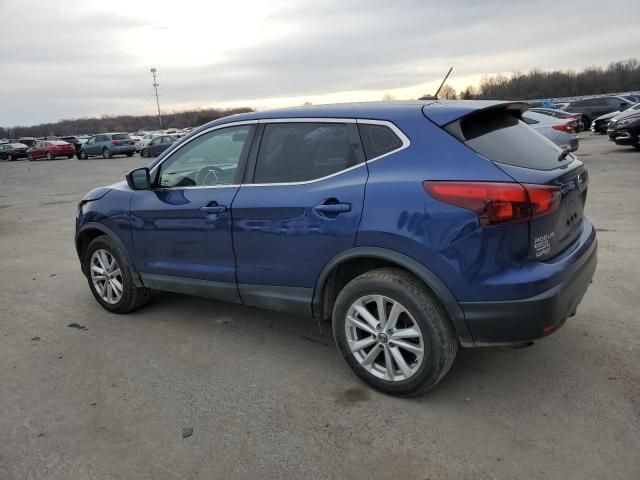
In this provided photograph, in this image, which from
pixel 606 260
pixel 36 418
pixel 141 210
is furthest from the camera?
pixel 606 260

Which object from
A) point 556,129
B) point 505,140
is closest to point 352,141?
point 505,140

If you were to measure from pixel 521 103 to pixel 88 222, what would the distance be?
151 inches

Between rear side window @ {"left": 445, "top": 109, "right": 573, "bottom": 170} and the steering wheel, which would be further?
the steering wheel

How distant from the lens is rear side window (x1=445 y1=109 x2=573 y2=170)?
303cm

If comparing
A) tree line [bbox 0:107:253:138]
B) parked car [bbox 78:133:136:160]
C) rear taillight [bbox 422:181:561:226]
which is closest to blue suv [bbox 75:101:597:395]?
rear taillight [bbox 422:181:561:226]

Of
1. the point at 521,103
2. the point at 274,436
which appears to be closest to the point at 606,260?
the point at 521,103

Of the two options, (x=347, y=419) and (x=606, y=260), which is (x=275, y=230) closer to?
(x=347, y=419)

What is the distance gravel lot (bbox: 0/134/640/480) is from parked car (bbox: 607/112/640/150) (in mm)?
13000

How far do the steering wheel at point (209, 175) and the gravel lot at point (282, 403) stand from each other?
1.26 metres

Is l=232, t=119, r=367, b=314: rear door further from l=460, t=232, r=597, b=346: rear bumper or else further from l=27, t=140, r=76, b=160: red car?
l=27, t=140, r=76, b=160: red car

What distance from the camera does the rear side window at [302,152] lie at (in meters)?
3.38

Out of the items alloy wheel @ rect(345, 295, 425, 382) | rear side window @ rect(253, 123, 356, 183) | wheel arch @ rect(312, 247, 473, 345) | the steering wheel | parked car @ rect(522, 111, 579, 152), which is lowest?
alloy wheel @ rect(345, 295, 425, 382)

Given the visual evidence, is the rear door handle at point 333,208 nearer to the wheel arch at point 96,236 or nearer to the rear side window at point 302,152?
the rear side window at point 302,152

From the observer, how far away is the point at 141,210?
445 centimetres
